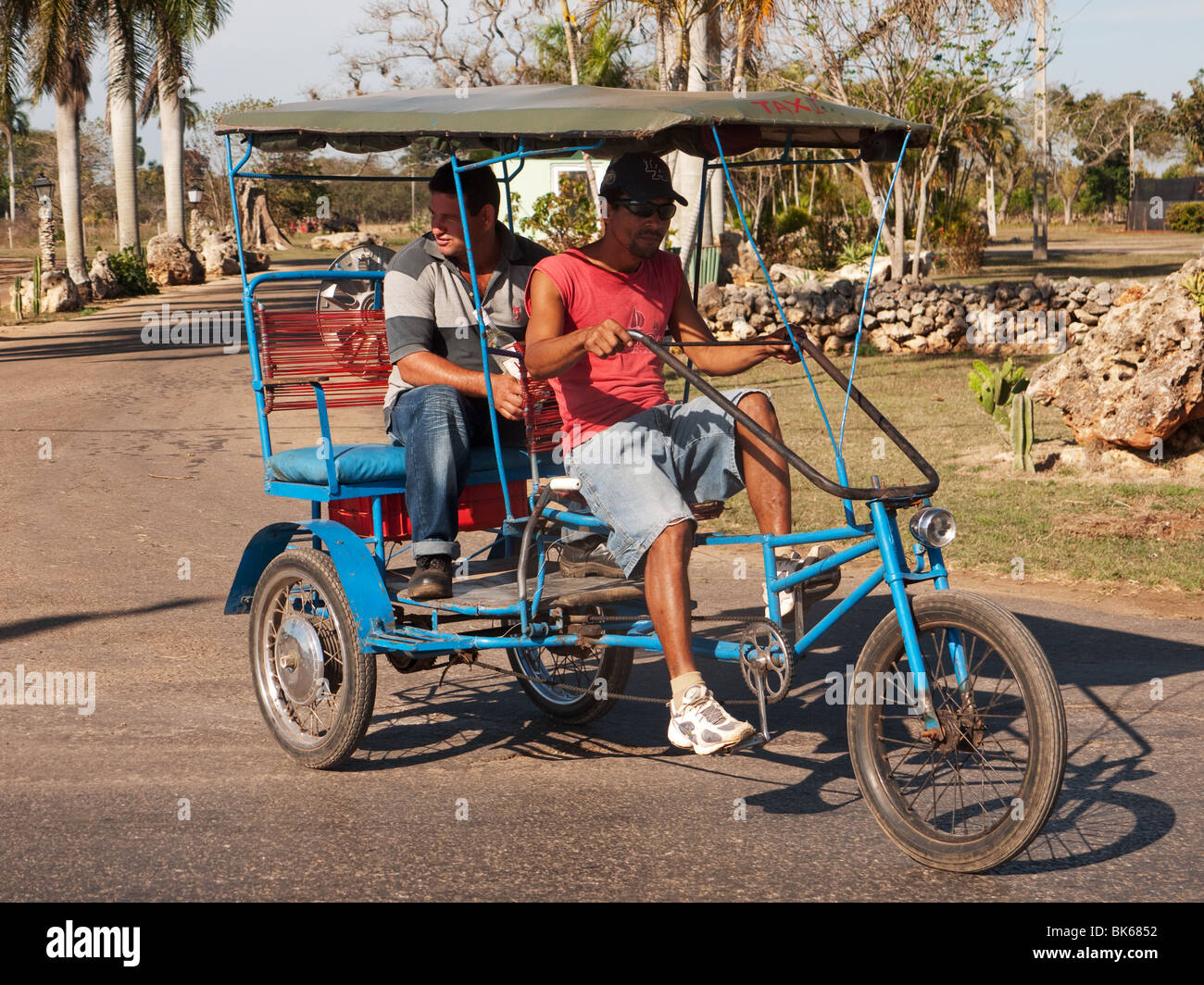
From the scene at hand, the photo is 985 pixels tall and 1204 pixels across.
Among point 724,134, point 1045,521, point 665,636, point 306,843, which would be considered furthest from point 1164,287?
point 306,843

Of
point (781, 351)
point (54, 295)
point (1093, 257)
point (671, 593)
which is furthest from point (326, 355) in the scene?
point (1093, 257)

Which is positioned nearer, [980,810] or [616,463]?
[980,810]

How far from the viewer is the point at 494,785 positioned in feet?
15.1

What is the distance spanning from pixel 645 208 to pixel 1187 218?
2384 inches

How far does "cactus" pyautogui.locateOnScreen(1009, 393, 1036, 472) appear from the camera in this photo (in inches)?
415

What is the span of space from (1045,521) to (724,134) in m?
5.20

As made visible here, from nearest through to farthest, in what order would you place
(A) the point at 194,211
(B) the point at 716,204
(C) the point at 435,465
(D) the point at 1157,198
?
(C) the point at 435,465, (B) the point at 716,204, (A) the point at 194,211, (D) the point at 1157,198

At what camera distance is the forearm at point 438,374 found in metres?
4.95

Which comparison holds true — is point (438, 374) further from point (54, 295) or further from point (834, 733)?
point (54, 295)

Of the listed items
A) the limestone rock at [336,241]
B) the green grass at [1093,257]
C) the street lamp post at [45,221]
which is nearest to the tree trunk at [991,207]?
the green grass at [1093,257]

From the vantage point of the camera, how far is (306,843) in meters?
4.05

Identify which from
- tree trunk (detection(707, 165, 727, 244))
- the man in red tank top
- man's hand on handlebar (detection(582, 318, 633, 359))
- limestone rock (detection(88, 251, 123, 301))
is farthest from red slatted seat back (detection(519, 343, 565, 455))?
limestone rock (detection(88, 251, 123, 301))

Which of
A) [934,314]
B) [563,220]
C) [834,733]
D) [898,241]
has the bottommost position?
[834,733]
